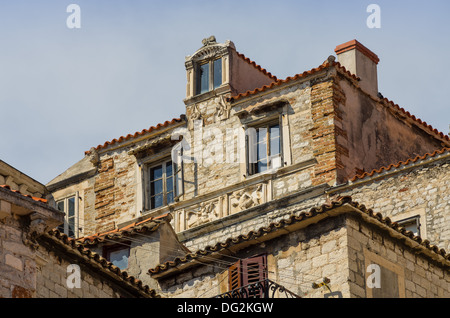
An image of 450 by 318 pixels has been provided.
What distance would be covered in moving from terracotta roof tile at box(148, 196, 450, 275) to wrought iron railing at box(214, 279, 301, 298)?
1157mm

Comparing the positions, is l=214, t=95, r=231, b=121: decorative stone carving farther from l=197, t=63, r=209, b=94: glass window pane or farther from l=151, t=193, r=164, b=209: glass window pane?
l=151, t=193, r=164, b=209: glass window pane

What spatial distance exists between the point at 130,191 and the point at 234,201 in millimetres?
3330

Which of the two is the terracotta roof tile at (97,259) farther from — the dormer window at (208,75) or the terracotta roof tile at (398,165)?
the dormer window at (208,75)

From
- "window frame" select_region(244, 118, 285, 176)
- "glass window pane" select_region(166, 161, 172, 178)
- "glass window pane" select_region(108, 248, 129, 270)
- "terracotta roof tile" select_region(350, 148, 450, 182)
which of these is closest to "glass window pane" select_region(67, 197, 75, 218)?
"glass window pane" select_region(166, 161, 172, 178)

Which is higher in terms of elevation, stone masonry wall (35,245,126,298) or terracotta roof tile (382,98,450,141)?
terracotta roof tile (382,98,450,141)

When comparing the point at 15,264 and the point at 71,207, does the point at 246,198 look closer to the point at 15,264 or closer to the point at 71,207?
the point at 71,207

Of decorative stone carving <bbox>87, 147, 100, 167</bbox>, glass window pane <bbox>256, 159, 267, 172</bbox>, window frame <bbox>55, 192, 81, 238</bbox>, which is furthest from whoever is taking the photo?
decorative stone carving <bbox>87, 147, 100, 167</bbox>

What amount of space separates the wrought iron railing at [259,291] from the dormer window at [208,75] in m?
10.5

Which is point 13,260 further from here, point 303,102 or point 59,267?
point 303,102

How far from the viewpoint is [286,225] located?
23281 millimetres

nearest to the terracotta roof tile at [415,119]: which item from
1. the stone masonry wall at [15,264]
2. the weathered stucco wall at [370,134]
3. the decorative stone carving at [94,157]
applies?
the weathered stucco wall at [370,134]

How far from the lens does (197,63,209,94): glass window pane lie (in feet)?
107

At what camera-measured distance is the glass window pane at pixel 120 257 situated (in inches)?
1053

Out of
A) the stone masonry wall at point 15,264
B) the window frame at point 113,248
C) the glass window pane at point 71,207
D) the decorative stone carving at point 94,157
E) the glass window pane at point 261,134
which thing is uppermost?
the decorative stone carving at point 94,157
